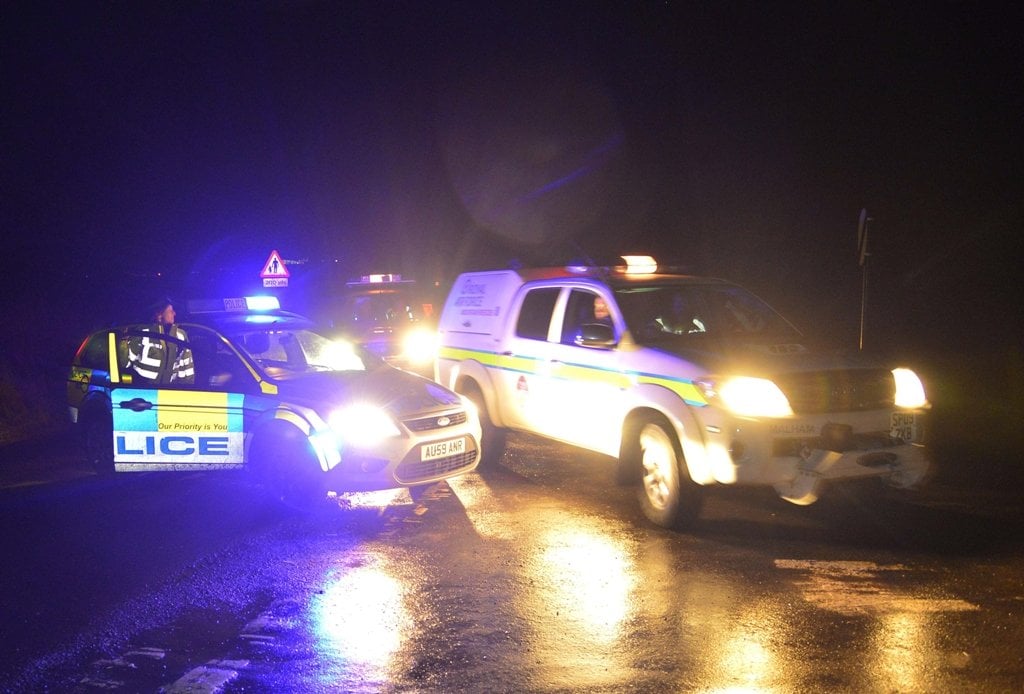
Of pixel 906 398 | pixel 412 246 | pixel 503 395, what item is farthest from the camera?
pixel 412 246

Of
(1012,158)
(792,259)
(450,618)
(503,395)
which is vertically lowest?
(450,618)

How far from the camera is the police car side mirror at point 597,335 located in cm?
688

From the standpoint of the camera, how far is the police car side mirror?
6879 mm

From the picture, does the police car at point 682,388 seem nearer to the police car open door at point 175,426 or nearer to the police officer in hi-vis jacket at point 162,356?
the police car open door at point 175,426

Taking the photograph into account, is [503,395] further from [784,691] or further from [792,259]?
[792,259]

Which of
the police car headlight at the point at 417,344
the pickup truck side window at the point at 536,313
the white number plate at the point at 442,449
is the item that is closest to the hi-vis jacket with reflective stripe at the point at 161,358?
the white number plate at the point at 442,449

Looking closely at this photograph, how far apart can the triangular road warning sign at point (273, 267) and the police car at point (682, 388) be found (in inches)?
345

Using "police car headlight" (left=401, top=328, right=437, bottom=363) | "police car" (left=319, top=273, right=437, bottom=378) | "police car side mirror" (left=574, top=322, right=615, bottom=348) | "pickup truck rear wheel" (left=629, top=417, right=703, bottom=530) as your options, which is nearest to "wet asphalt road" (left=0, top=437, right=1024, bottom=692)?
"pickup truck rear wheel" (left=629, top=417, right=703, bottom=530)

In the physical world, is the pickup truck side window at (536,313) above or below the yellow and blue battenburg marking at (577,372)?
above

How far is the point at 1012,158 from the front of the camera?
726 inches

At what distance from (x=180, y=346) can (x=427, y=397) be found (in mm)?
2223

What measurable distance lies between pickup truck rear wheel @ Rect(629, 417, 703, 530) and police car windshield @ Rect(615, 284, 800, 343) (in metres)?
0.83

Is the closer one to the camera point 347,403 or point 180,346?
point 347,403

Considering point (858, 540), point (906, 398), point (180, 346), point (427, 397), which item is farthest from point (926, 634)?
point (180, 346)
